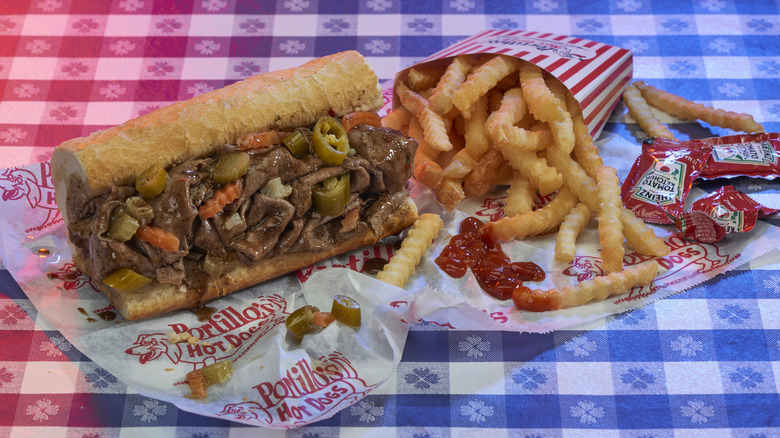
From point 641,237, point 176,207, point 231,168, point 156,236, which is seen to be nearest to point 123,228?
point 156,236

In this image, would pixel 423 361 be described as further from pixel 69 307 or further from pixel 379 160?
pixel 69 307

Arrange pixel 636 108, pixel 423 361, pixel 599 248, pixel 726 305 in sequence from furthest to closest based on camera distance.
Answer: pixel 636 108, pixel 599 248, pixel 726 305, pixel 423 361

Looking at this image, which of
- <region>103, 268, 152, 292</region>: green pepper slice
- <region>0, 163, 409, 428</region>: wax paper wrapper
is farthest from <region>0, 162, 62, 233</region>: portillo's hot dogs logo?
<region>103, 268, 152, 292</region>: green pepper slice

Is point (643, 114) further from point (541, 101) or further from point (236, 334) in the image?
point (236, 334)

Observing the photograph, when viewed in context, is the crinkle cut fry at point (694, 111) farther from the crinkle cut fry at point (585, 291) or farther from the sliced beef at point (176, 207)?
the sliced beef at point (176, 207)

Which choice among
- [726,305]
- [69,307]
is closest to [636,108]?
[726,305]

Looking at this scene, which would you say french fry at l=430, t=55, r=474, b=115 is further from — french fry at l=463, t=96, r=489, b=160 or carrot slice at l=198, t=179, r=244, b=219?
carrot slice at l=198, t=179, r=244, b=219
